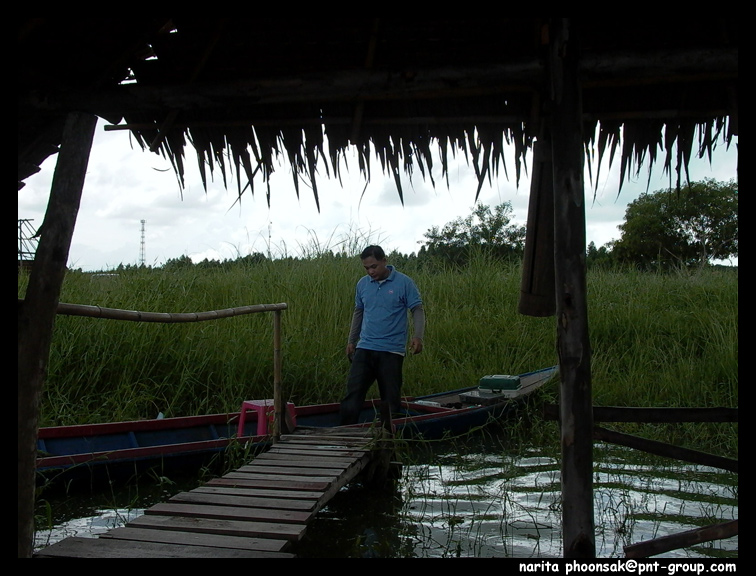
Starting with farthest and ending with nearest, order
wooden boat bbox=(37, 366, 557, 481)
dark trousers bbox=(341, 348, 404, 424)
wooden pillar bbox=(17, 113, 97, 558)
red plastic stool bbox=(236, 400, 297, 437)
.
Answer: dark trousers bbox=(341, 348, 404, 424)
red plastic stool bbox=(236, 400, 297, 437)
wooden boat bbox=(37, 366, 557, 481)
wooden pillar bbox=(17, 113, 97, 558)

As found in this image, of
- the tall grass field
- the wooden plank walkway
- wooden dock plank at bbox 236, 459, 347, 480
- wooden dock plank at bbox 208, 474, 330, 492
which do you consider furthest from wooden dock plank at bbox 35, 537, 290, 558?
the tall grass field

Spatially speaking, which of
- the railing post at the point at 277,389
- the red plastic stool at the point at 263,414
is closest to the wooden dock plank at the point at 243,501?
the railing post at the point at 277,389

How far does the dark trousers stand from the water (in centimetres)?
69

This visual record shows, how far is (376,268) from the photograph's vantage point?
221 inches

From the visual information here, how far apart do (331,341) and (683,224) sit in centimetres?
1741

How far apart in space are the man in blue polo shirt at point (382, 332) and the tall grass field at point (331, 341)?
59.9 inches

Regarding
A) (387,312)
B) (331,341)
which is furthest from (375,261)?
(331,341)

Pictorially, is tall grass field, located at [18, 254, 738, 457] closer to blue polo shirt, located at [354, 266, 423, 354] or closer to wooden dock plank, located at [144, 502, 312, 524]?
blue polo shirt, located at [354, 266, 423, 354]

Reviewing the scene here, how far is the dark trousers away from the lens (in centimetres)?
554

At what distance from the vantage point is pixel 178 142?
3350 millimetres

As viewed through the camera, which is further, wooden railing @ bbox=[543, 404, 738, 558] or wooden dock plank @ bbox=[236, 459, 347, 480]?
wooden dock plank @ bbox=[236, 459, 347, 480]

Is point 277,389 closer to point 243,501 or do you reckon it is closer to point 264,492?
point 264,492

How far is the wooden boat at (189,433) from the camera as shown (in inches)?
186

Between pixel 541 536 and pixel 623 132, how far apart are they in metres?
2.35
